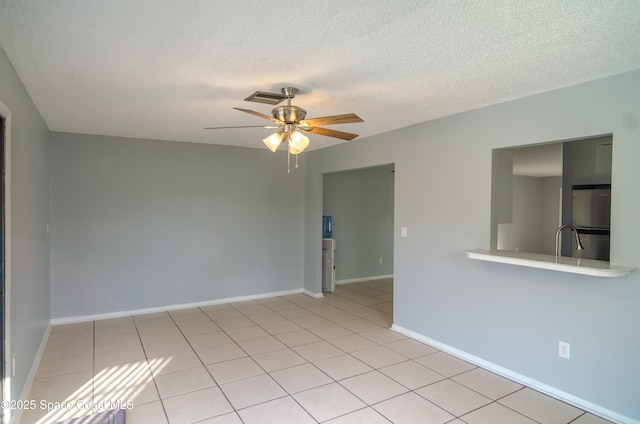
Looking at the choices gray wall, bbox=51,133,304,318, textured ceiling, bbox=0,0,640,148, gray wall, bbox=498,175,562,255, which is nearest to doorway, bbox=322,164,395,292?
gray wall, bbox=51,133,304,318

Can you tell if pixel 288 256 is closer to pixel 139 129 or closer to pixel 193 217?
pixel 193 217

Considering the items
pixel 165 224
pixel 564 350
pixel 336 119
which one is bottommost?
pixel 564 350

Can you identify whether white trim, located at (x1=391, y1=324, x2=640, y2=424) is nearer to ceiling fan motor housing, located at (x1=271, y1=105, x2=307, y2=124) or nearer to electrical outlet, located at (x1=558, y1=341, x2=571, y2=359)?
electrical outlet, located at (x1=558, y1=341, x2=571, y2=359)

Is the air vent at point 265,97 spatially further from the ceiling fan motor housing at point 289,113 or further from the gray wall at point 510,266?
the gray wall at point 510,266

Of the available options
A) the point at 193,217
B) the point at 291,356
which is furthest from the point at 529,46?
the point at 193,217

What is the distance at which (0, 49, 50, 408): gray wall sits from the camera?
7.53ft

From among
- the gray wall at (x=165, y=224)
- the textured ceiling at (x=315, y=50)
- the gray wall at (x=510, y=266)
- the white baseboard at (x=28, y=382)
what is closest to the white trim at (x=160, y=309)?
the gray wall at (x=165, y=224)

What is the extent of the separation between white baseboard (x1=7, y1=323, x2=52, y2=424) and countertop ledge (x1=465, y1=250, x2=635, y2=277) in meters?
3.40

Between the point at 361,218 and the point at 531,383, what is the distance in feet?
13.7

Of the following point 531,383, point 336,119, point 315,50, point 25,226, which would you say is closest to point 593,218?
point 531,383

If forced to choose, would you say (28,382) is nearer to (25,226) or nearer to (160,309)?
(25,226)

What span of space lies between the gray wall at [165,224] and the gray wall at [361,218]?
841mm

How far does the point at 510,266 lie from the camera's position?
3018 mm

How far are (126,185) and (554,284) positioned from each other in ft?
15.7
